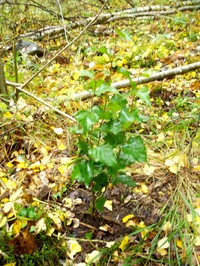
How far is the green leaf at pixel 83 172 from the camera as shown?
1.20 meters

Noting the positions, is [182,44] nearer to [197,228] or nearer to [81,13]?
[81,13]

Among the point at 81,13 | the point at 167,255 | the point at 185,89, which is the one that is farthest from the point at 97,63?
the point at 167,255

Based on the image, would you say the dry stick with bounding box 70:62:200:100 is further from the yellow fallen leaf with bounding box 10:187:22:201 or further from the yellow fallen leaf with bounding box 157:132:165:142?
the yellow fallen leaf with bounding box 10:187:22:201

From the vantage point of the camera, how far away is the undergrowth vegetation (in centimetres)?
122

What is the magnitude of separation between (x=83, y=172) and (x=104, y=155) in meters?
0.16

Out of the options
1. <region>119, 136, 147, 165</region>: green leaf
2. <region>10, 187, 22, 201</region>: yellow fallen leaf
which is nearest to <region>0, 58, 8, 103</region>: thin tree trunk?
<region>10, 187, 22, 201</region>: yellow fallen leaf

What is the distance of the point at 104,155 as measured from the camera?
1119 millimetres

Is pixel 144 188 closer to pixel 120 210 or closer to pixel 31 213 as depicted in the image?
pixel 120 210

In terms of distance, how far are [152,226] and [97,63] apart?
2.21 meters

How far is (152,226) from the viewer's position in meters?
1.55

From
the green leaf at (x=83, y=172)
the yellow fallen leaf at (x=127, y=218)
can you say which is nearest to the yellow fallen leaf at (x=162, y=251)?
the yellow fallen leaf at (x=127, y=218)

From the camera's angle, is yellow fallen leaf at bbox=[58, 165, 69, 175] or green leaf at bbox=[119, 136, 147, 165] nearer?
green leaf at bbox=[119, 136, 147, 165]

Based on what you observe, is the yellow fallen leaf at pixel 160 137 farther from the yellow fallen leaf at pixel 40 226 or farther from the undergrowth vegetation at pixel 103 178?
the yellow fallen leaf at pixel 40 226

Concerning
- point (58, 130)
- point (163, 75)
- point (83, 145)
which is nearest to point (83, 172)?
point (83, 145)
